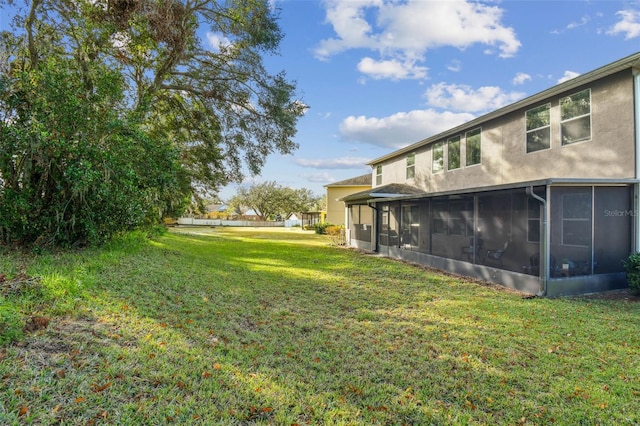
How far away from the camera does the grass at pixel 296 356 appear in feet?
8.80

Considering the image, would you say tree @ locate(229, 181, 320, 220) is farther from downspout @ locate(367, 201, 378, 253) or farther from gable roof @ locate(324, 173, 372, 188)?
downspout @ locate(367, 201, 378, 253)

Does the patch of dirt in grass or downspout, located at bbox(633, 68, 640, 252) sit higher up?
downspout, located at bbox(633, 68, 640, 252)

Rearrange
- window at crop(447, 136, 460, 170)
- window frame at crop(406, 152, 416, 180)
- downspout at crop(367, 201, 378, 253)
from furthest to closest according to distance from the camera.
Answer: window frame at crop(406, 152, 416, 180) < downspout at crop(367, 201, 378, 253) < window at crop(447, 136, 460, 170)

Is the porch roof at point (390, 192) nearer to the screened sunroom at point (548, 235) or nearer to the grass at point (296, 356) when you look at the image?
the screened sunroom at point (548, 235)

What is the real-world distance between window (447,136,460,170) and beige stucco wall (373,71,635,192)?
252 mm

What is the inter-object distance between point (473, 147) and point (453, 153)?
116 cm

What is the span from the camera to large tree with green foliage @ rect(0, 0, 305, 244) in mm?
6371

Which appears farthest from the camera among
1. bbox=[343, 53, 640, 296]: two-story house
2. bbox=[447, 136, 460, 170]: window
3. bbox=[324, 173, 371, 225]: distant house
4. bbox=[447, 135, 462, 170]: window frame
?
bbox=[324, 173, 371, 225]: distant house

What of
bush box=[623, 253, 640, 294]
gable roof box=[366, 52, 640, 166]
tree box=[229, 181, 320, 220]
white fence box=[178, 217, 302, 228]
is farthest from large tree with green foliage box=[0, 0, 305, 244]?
tree box=[229, 181, 320, 220]

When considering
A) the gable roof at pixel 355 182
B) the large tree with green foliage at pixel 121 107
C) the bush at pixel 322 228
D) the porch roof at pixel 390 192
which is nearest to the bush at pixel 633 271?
the porch roof at pixel 390 192

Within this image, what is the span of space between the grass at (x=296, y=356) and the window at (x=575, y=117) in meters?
4.51

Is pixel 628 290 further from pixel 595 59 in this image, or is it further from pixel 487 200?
pixel 595 59

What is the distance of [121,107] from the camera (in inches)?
350

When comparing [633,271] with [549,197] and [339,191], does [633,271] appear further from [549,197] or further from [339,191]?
[339,191]
